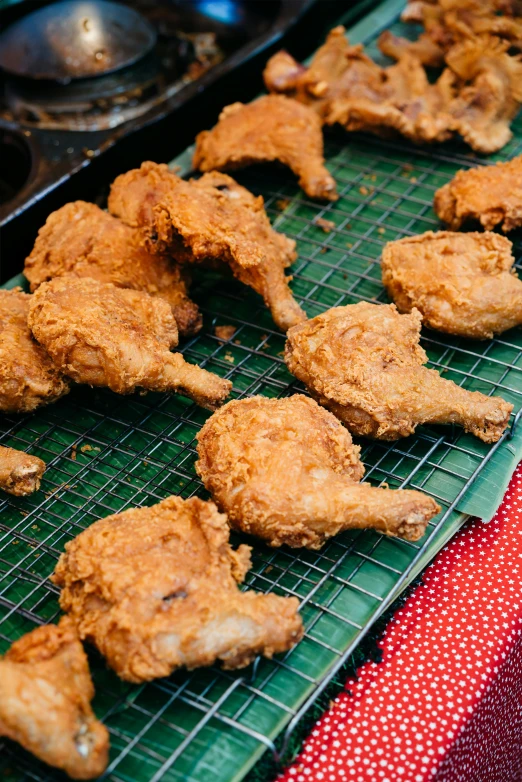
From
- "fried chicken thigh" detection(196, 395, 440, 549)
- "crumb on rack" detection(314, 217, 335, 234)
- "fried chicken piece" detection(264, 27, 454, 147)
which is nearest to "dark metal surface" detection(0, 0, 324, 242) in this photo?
"fried chicken piece" detection(264, 27, 454, 147)

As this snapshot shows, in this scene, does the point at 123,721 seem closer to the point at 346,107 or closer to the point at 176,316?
the point at 176,316

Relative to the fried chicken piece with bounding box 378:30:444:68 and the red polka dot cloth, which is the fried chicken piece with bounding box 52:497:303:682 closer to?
the red polka dot cloth

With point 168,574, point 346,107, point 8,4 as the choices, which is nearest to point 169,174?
point 346,107

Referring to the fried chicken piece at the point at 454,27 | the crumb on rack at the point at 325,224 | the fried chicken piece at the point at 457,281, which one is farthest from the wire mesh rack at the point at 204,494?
the fried chicken piece at the point at 454,27

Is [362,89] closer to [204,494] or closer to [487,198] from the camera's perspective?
[487,198]

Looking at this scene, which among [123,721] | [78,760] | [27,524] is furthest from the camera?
[27,524]
